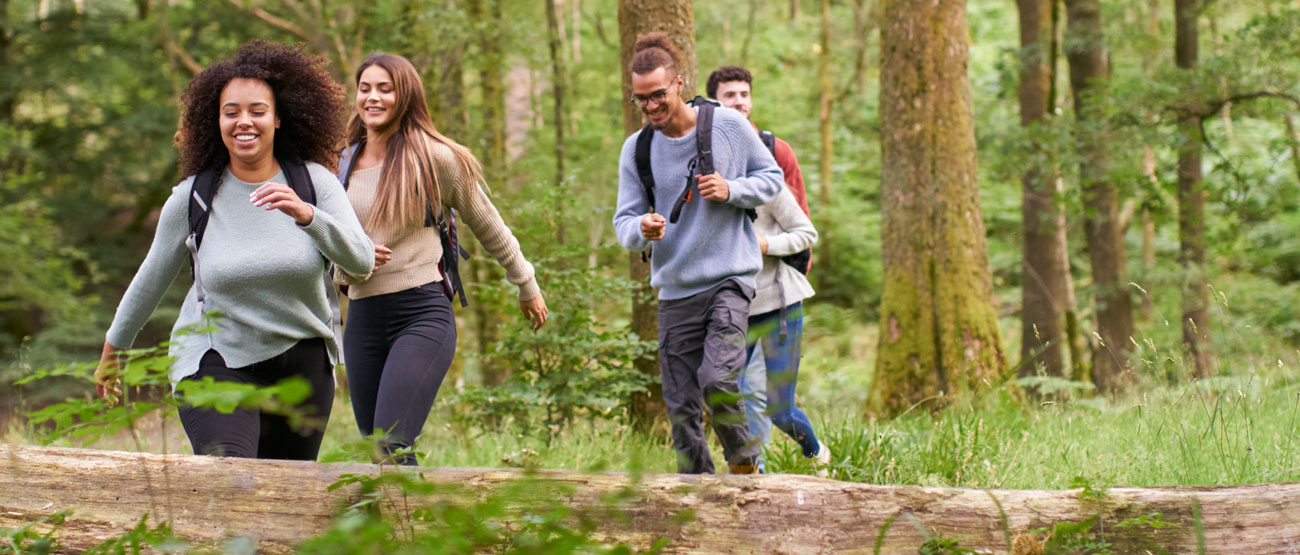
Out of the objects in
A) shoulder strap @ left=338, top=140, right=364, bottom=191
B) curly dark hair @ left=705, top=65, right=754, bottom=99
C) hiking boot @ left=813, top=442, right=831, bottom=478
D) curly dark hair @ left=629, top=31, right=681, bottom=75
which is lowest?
hiking boot @ left=813, top=442, right=831, bottom=478

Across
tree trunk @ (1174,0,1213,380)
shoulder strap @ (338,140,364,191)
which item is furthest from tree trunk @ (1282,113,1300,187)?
shoulder strap @ (338,140,364,191)

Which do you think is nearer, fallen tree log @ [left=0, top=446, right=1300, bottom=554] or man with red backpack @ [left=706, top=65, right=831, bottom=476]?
fallen tree log @ [left=0, top=446, right=1300, bottom=554]

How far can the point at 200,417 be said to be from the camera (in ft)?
11.1

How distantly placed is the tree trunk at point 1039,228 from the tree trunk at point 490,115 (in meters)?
6.95

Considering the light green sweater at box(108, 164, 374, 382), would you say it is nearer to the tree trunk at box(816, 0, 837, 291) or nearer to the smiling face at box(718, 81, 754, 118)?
the smiling face at box(718, 81, 754, 118)

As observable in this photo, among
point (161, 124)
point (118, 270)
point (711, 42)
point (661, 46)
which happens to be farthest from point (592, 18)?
point (661, 46)

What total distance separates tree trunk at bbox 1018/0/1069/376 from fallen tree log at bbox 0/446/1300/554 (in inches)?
388

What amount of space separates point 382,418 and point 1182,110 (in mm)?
9588

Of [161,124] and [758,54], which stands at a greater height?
[758,54]

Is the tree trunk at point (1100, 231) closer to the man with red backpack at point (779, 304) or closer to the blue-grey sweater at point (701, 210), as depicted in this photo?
the man with red backpack at point (779, 304)

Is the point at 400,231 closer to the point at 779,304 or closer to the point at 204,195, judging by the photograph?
the point at 204,195

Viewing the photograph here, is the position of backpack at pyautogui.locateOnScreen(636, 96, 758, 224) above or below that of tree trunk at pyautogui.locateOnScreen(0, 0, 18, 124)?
below

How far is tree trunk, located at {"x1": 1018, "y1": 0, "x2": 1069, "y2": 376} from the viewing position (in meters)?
12.4

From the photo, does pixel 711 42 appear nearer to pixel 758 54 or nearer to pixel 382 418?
pixel 758 54
